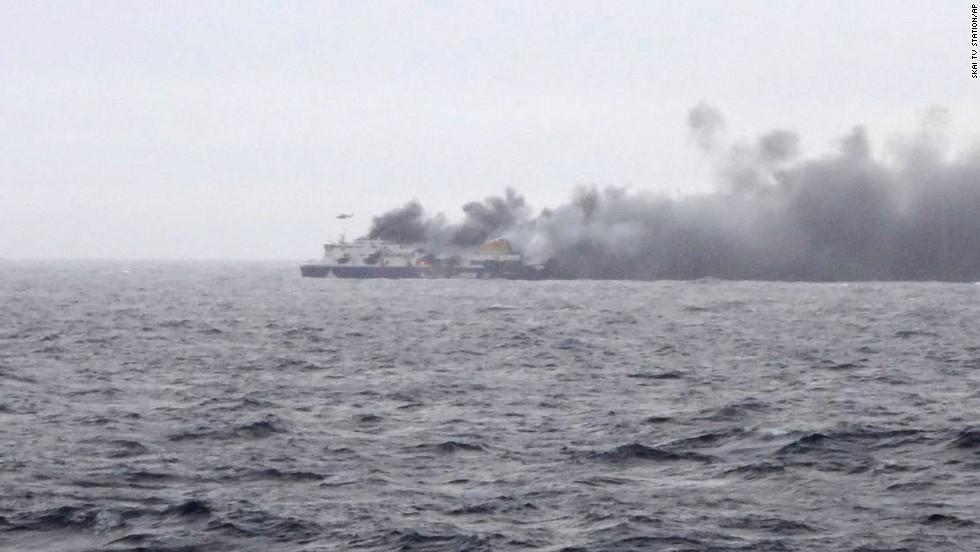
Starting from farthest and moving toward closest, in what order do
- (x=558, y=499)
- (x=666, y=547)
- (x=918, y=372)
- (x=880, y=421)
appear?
1. (x=918, y=372)
2. (x=880, y=421)
3. (x=558, y=499)
4. (x=666, y=547)

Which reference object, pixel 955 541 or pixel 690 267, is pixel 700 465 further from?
pixel 690 267

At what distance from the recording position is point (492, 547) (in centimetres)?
1675

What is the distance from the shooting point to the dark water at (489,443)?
17.7 metres

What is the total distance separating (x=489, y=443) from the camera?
81.8 ft

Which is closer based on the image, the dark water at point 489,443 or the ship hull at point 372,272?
the dark water at point 489,443

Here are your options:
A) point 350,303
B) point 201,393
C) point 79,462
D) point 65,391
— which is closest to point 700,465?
point 79,462

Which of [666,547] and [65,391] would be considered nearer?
[666,547]

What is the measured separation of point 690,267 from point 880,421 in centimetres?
13143

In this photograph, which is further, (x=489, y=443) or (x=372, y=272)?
(x=372, y=272)

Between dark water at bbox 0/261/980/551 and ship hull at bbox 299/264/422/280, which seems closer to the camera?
dark water at bbox 0/261/980/551

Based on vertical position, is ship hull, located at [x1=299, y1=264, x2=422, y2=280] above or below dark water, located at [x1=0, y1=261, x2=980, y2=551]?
above

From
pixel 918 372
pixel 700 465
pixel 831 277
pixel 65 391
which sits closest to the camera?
pixel 700 465

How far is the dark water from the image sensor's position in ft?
58.0

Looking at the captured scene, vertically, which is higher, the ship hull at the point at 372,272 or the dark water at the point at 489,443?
the ship hull at the point at 372,272
